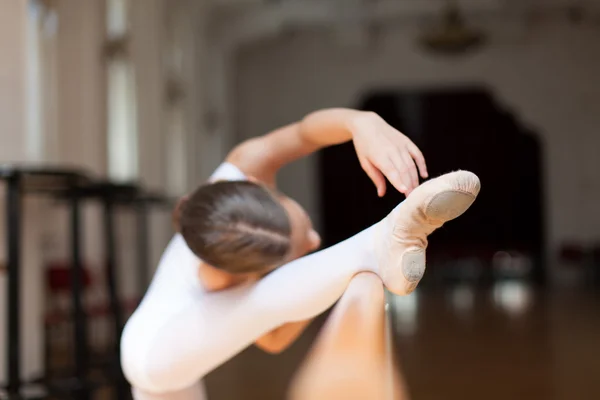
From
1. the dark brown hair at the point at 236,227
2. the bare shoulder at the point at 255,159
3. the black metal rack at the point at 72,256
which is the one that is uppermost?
the bare shoulder at the point at 255,159

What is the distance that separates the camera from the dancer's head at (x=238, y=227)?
106cm

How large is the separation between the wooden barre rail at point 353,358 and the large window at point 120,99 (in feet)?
26.4

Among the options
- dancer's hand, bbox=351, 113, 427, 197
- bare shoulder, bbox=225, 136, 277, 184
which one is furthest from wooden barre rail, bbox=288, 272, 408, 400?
bare shoulder, bbox=225, 136, 277, 184

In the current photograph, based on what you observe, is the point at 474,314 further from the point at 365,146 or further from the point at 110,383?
the point at 365,146

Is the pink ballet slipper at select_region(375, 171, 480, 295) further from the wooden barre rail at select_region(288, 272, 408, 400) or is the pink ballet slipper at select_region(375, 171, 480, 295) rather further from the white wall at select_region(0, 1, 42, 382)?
the white wall at select_region(0, 1, 42, 382)

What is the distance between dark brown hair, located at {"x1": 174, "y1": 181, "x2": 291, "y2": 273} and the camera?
1063 millimetres

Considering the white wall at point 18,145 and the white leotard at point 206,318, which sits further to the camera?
the white wall at point 18,145

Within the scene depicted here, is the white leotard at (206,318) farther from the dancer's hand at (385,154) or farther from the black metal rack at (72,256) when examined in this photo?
the black metal rack at (72,256)

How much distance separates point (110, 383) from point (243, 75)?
1337 cm

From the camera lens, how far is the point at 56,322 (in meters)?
4.93

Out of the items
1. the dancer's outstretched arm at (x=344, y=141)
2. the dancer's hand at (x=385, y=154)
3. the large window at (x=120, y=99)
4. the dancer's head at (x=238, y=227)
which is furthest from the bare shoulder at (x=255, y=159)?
the large window at (x=120, y=99)

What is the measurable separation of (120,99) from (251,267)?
27.6 feet

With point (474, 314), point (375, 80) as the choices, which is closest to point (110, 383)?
point (474, 314)

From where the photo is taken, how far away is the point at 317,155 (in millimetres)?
12523
